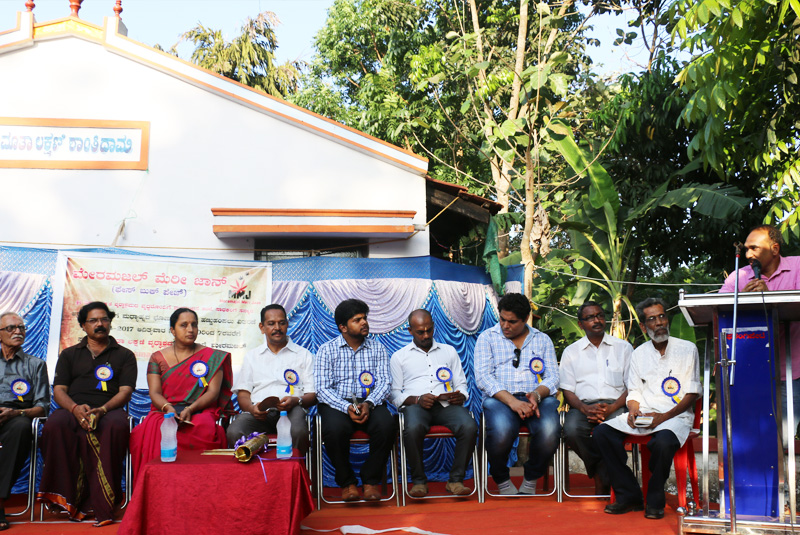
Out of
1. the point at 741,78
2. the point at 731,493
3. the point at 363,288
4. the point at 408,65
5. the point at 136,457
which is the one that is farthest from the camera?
the point at 408,65

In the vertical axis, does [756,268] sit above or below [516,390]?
above

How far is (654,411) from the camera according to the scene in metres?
5.46

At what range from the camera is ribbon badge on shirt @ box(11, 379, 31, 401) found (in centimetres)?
559

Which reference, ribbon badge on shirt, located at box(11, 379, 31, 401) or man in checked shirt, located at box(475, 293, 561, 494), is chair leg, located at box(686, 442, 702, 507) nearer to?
man in checked shirt, located at box(475, 293, 561, 494)

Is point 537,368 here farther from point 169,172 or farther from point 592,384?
point 169,172

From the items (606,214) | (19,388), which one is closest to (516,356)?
(606,214)

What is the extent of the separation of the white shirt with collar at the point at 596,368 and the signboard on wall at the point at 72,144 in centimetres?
449

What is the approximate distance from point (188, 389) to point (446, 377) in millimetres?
2031

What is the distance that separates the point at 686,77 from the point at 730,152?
165cm

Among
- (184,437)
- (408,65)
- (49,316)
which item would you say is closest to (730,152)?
(184,437)

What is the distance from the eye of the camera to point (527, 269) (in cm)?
915

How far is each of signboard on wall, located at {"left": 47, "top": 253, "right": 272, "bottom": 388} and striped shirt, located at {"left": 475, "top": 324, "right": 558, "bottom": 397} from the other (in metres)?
2.23

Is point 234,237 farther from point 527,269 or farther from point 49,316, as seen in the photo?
point 527,269

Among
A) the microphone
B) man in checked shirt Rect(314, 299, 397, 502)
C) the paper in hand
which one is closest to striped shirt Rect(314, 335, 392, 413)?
man in checked shirt Rect(314, 299, 397, 502)
